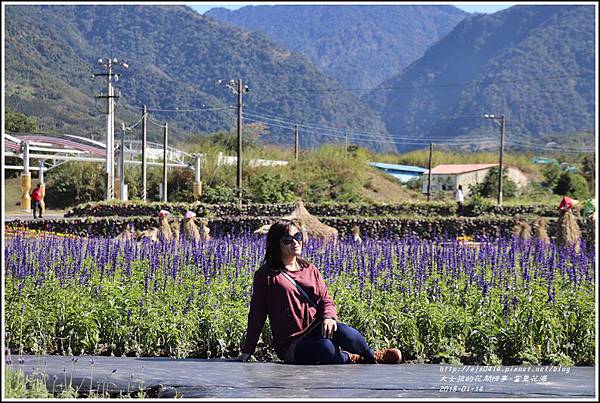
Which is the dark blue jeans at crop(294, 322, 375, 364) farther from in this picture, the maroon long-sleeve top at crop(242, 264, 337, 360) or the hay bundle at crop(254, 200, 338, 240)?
the hay bundle at crop(254, 200, 338, 240)

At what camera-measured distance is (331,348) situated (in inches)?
261

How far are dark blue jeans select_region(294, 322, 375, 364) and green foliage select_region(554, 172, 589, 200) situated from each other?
46.6 meters

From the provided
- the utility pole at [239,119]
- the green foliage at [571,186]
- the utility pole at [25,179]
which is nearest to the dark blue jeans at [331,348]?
the utility pole at [239,119]

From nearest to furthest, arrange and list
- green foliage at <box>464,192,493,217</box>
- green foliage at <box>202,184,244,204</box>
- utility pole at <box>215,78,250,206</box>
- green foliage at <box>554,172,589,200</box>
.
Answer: green foliage at <box>464,192,493,217</box> < green foliage at <box>202,184,244,204</box> < utility pole at <box>215,78,250,206</box> < green foliage at <box>554,172,589,200</box>

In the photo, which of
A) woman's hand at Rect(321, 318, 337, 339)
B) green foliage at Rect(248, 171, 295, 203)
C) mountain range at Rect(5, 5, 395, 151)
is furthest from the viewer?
mountain range at Rect(5, 5, 395, 151)

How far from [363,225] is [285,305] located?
19285 mm

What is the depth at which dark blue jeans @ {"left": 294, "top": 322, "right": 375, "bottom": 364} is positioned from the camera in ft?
21.7

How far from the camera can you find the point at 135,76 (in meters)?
137

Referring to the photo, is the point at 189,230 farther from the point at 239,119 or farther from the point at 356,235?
the point at 239,119

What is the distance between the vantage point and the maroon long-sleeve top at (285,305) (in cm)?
670

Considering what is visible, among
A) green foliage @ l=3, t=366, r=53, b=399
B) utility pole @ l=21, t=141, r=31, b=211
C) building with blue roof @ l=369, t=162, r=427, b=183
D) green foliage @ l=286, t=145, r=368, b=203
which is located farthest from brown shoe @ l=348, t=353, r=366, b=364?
building with blue roof @ l=369, t=162, r=427, b=183

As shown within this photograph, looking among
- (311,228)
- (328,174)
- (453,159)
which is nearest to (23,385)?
(311,228)

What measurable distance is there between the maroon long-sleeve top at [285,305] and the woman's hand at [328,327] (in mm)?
73

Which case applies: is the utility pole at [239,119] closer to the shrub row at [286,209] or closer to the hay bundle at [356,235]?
the shrub row at [286,209]
